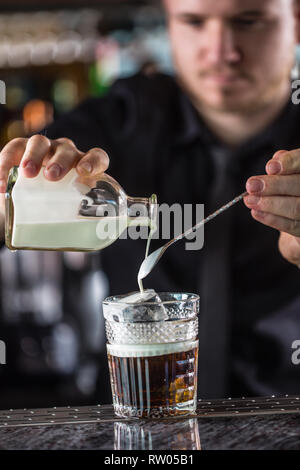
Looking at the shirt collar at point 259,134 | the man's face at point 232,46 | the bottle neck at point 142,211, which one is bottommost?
the bottle neck at point 142,211

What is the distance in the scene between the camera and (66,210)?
1391mm

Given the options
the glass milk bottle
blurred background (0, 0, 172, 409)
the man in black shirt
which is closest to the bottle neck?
the glass milk bottle

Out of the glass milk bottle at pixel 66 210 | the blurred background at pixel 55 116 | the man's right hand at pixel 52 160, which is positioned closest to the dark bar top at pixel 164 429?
the glass milk bottle at pixel 66 210

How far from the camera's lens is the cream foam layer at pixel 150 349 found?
128 centimetres

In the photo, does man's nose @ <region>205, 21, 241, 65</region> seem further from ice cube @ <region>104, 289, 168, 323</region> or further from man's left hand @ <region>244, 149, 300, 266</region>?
ice cube @ <region>104, 289, 168, 323</region>

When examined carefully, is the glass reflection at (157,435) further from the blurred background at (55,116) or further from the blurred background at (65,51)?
the blurred background at (65,51)

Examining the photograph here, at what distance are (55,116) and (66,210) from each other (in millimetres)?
3269

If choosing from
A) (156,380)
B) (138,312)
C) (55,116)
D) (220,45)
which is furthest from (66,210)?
(55,116)

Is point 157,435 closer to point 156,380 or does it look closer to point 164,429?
point 164,429

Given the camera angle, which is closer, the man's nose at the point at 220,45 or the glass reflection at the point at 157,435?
the glass reflection at the point at 157,435

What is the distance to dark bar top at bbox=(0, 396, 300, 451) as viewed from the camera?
1092mm
